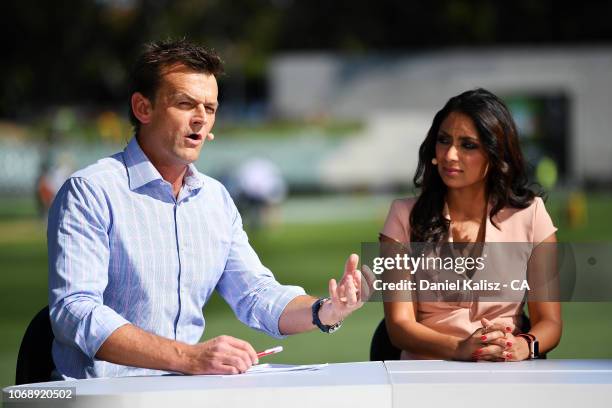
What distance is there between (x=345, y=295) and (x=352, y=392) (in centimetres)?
52

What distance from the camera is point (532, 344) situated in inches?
123

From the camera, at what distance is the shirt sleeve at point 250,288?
3.20 meters

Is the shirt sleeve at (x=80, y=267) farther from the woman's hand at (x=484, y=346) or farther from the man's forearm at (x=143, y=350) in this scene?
the woman's hand at (x=484, y=346)

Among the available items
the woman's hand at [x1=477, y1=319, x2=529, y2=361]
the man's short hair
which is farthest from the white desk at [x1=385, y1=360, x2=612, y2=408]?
the man's short hair

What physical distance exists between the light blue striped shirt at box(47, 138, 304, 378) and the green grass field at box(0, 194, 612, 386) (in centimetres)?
122

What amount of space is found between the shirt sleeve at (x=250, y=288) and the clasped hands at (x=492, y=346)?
1.76 ft

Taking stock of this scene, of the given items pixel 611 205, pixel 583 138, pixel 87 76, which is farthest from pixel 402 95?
pixel 87 76

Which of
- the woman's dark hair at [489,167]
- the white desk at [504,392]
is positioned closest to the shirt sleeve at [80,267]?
the white desk at [504,392]

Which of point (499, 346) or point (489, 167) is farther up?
point (489, 167)

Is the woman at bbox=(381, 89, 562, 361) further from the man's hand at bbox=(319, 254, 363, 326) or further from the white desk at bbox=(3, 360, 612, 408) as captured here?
the white desk at bbox=(3, 360, 612, 408)

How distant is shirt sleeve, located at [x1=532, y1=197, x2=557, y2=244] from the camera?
3.48 m

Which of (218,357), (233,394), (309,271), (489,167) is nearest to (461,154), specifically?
(489,167)

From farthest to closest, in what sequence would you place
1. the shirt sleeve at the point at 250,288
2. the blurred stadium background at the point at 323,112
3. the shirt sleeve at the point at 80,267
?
the blurred stadium background at the point at 323,112 → the shirt sleeve at the point at 250,288 → the shirt sleeve at the point at 80,267

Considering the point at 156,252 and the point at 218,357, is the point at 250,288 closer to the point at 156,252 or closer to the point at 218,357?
the point at 156,252
